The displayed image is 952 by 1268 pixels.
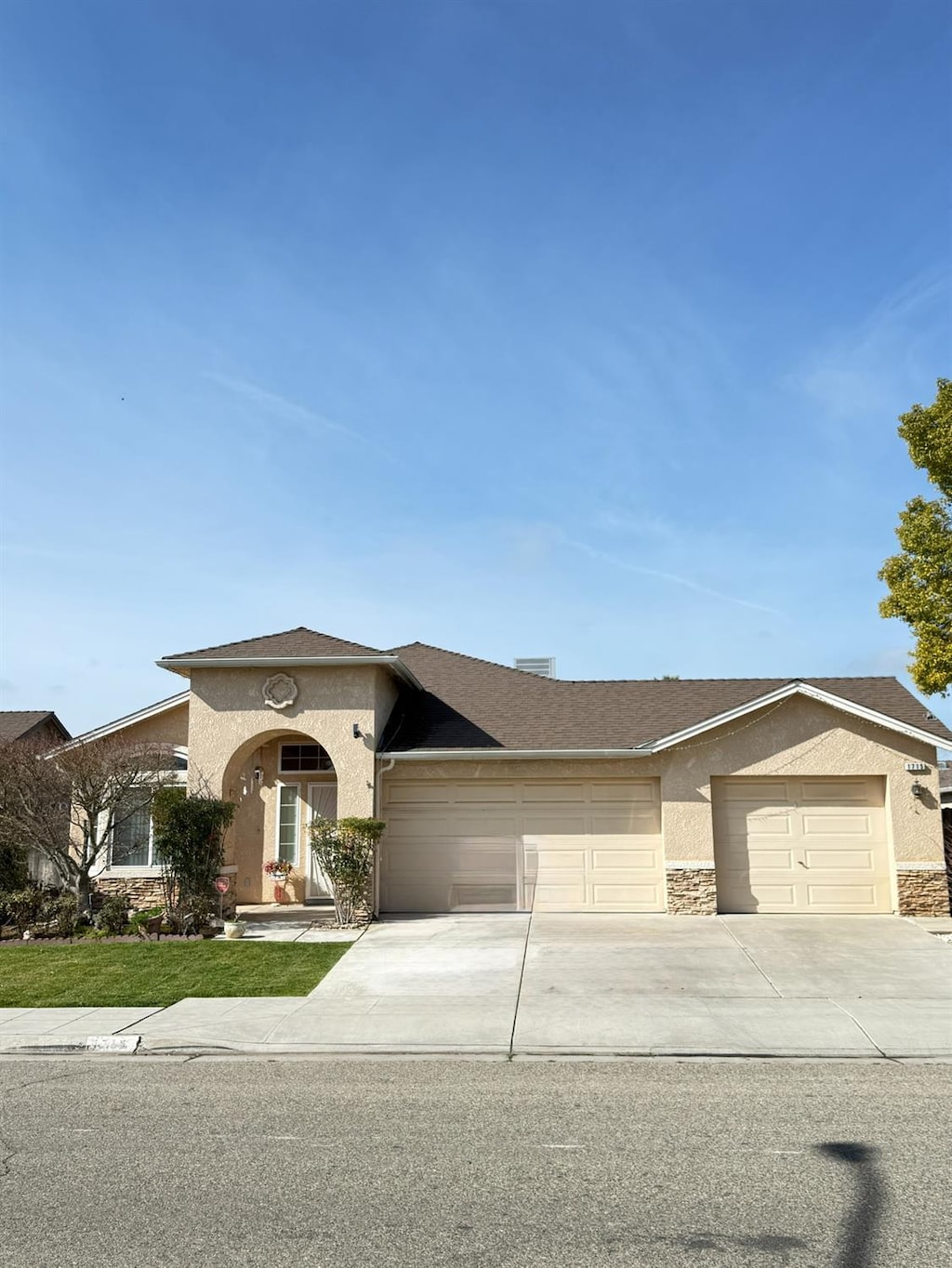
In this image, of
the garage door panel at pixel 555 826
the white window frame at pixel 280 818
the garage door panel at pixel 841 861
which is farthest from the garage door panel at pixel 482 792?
the garage door panel at pixel 841 861

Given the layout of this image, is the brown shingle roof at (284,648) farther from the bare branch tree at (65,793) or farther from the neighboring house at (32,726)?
the neighboring house at (32,726)

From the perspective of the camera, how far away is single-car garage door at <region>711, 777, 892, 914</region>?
17.0 metres

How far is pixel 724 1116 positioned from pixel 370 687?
1118 centimetres

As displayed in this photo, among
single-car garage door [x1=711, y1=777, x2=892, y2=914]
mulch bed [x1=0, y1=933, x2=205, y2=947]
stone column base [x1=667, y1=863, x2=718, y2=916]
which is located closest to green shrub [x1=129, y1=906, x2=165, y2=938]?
mulch bed [x1=0, y1=933, x2=205, y2=947]

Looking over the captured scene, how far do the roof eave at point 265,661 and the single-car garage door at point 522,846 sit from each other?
2.49 meters

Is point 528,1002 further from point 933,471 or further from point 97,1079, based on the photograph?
point 933,471

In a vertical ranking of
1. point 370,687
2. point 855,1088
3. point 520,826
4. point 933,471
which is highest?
point 933,471

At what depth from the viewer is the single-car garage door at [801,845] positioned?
55.9ft

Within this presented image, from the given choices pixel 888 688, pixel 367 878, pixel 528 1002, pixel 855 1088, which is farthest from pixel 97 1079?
pixel 888 688

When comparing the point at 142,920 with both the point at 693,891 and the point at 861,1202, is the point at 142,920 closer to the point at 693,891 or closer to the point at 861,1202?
the point at 693,891

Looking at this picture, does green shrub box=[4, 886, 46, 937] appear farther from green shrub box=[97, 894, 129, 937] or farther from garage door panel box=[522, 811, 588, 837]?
garage door panel box=[522, 811, 588, 837]

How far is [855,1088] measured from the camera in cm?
791

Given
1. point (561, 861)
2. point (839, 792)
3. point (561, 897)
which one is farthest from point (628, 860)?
point (839, 792)

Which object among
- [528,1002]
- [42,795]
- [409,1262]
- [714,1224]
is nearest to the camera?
[409,1262]
